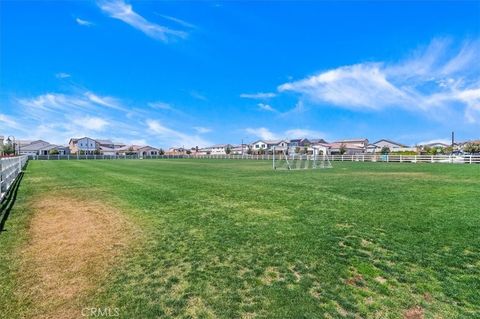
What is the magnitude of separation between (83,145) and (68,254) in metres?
101

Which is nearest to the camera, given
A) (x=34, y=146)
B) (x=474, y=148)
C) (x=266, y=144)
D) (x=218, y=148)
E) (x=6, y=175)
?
(x=6, y=175)

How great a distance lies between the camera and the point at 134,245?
5262mm

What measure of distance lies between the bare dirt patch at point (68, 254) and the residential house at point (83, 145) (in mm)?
95667

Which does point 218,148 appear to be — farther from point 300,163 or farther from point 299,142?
point 300,163

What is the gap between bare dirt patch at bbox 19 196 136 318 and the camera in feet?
11.5

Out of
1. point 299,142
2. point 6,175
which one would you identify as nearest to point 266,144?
point 299,142

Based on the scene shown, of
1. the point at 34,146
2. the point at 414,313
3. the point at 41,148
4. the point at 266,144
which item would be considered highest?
the point at 266,144

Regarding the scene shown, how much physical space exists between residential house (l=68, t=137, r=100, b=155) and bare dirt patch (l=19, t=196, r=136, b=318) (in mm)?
95667

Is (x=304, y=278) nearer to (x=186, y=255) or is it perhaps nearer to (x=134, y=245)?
(x=186, y=255)

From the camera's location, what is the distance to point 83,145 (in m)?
94.8

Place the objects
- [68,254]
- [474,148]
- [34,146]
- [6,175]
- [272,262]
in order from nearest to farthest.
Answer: [272,262] → [68,254] → [6,175] → [474,148] → [34,146]

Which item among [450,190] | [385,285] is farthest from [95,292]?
[450,190]

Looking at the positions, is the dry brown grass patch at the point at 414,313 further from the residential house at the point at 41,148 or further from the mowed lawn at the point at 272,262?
the residential house at the point at 41,148

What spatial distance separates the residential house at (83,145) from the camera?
307 feet
